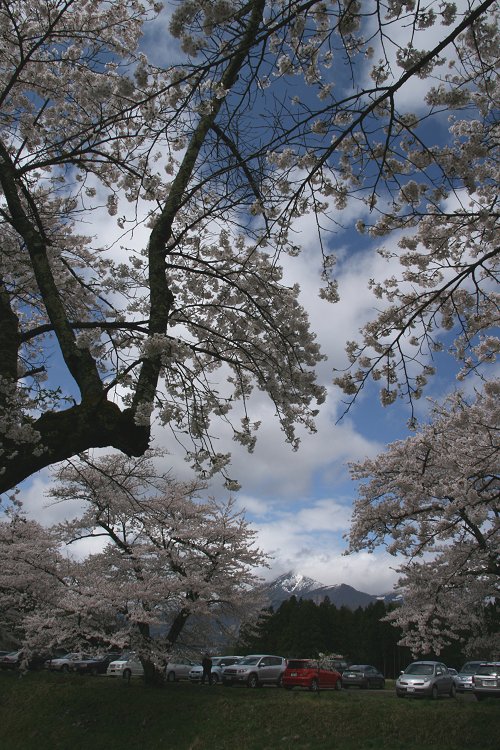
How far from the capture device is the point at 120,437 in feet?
13.3

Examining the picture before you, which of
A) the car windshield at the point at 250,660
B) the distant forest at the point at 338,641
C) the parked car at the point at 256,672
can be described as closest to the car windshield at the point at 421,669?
the parked car at the point at 256,672

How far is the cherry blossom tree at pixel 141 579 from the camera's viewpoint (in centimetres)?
1686

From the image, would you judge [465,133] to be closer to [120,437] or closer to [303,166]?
[303,166]

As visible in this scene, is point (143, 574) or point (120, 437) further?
point (143, 574)

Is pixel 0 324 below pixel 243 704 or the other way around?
the other way around

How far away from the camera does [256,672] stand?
20.6 m

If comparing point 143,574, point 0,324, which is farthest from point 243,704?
point 0,324

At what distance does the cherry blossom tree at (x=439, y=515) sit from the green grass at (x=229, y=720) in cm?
266

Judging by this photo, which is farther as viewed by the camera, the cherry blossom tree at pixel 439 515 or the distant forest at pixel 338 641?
the distant forest at pixel 338 641

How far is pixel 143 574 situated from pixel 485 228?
15921mm

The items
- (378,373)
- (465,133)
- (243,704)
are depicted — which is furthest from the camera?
(243,704)

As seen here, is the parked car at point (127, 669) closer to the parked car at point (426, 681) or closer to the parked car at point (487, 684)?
the parked car at point (426, 681)

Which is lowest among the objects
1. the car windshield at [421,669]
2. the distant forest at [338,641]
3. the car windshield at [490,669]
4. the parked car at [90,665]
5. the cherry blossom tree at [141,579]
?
the distant forest at [338,641]

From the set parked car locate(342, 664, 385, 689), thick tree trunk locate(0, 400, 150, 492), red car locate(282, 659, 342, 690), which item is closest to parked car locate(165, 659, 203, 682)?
red car locate(282, 659, 342, 690)
